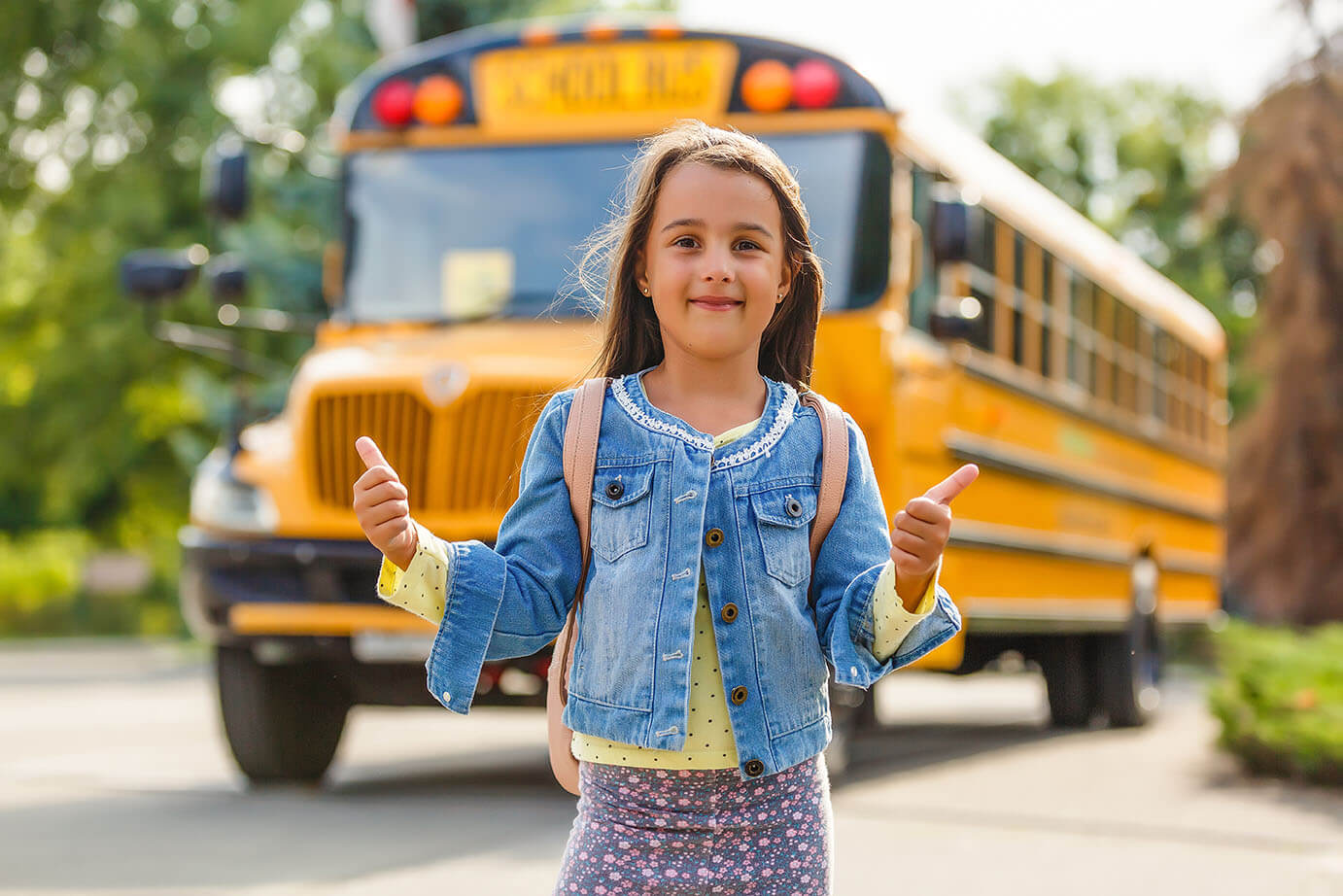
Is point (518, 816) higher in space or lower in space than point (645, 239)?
lower

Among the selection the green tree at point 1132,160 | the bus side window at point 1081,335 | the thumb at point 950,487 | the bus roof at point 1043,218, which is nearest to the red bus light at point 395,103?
the bus roof at point 1043,218

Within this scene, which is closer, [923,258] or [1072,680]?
[923,258]

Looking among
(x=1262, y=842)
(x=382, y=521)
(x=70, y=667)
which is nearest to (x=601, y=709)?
(x=382, y=521)

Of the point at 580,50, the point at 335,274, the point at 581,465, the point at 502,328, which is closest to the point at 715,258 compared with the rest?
the point at 581,465

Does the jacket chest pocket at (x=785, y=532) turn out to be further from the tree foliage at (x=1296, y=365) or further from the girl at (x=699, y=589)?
the tree foliage at (x=1296, y=365)

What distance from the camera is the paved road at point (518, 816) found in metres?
5.57

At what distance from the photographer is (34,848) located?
6094mm

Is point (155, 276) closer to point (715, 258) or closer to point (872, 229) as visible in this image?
point (872, 229)

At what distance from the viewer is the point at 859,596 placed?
2438 millimetres

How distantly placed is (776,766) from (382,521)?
57 centimetres

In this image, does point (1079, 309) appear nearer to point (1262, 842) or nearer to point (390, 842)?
point (1262, 842)

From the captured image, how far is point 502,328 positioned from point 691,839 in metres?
4.88

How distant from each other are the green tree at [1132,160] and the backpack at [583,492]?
32.4 metres

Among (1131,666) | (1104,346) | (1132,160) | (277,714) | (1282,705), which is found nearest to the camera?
(277,714)
